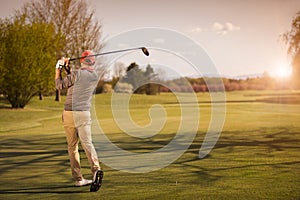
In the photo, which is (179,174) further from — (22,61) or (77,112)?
(22,61)

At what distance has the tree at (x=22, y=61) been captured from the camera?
31859 millimetres

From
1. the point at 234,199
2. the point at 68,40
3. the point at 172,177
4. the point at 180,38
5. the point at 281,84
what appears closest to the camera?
the point at 234,199

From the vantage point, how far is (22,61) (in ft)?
105

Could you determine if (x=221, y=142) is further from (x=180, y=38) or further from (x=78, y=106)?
(x=78, y=106)

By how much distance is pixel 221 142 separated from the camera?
1262 cm

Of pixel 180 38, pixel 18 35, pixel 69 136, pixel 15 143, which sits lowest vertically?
pixel 15 143

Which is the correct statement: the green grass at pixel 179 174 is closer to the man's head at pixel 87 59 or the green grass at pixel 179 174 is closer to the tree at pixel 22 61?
the man's head at pixel 87 59

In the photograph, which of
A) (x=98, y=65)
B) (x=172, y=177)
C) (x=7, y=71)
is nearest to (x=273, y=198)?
(x=172, y=177)

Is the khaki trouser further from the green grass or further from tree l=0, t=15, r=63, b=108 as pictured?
tree l=0, t=15, r=63, b=108

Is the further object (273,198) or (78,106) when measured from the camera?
(78,106)

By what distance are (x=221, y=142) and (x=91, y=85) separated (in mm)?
6667

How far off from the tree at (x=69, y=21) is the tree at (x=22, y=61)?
9018 millimetres

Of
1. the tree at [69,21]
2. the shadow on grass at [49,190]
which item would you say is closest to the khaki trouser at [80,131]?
the shadow on grass at [49,190]

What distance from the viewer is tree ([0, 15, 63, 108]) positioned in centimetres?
3186
